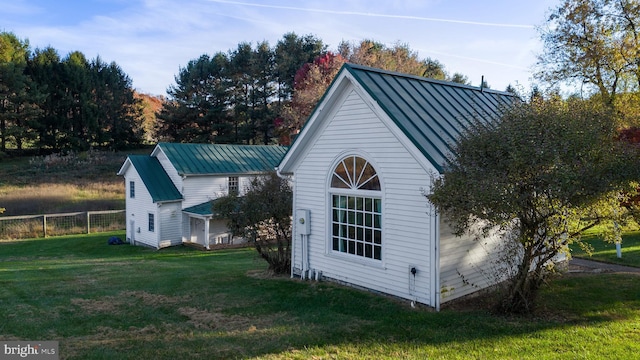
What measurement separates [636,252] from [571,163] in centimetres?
1059

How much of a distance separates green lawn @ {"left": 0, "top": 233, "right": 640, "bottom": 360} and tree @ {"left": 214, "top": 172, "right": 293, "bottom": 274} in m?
0.88

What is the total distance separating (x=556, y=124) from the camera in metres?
7.00

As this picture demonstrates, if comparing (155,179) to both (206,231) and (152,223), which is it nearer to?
(152,223)

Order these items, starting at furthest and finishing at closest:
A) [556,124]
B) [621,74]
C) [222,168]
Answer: [222,168], [621,74], [556,124]

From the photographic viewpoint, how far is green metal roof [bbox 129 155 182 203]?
80.0ft

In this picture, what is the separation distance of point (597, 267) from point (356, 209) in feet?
25.9

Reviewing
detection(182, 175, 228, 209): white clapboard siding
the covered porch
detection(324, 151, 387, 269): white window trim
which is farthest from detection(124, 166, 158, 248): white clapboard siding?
detection(324, 151, 387, 269): white window trim

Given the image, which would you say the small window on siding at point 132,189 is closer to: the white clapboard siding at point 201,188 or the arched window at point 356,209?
the white clapboard siding at point 201,188

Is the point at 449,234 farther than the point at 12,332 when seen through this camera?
Yes

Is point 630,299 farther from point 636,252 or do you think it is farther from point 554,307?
point 636,252

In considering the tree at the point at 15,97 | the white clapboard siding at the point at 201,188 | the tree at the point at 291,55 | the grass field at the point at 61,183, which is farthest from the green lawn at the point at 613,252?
the tree at the point at 15,97

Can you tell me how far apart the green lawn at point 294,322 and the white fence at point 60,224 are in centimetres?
1789

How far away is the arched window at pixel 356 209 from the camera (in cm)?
962

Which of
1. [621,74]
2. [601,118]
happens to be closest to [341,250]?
[601,118]
